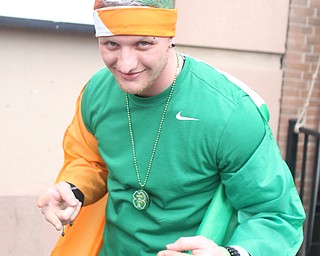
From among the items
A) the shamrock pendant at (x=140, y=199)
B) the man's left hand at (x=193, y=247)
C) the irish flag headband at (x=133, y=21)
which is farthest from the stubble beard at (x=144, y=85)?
the man's left hand at (x=193, y=247)

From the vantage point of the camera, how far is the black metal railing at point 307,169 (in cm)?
444

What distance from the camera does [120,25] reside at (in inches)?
70.1

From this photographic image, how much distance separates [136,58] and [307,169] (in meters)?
3.15

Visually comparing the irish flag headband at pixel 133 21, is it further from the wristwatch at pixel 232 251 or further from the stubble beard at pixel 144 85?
the wristwatch at pixel 232 251

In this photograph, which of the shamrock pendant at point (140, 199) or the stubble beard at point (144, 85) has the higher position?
the stubble beard at point (144, 85)

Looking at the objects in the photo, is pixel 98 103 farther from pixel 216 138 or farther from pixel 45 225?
pixel 45 225

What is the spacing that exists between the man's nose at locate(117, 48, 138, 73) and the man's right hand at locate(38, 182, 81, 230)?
0.51 meters

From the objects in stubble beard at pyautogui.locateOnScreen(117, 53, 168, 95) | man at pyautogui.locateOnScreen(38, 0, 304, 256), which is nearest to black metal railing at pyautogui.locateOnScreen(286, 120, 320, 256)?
man at pyautogui.locateOnScreen(38, 0, 304, 256)

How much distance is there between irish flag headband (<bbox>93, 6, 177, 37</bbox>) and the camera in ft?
5.81

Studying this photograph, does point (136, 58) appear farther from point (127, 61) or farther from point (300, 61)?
point (300, 61)

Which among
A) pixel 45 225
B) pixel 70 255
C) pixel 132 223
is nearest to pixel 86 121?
pixel 132 223

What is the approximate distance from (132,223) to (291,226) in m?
0.58

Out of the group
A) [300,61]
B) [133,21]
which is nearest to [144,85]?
[133,21]

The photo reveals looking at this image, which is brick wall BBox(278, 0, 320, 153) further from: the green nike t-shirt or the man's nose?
the man's nose
